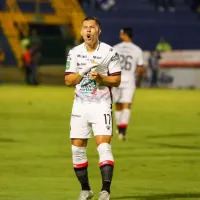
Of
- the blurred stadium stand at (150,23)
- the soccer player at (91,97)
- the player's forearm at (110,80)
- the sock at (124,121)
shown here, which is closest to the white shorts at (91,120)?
the soccer player at (91,97)

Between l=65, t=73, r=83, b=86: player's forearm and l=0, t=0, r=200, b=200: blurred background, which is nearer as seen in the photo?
l=65, t=73, r=83, b=86: player's forearm

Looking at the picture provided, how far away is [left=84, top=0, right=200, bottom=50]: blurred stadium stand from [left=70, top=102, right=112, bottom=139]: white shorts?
41.7 m

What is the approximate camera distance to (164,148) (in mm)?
17891

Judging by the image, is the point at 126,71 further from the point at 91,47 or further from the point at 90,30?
the point at 90,30

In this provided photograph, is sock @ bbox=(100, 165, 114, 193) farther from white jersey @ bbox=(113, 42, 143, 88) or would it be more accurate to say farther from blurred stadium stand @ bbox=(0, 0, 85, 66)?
blurred stadium stand @ bbox=(0, 0, 85, 66)

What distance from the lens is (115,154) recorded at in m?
16.6

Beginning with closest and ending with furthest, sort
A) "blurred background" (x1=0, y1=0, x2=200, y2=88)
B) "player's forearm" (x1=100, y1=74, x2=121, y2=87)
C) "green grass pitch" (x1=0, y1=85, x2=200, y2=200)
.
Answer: "player's forearm" (x1=100, y1=74, x2=121, y2=87)
"green grass pitch" (x1=0, y1=85, x2=200, y2=200)
"blurred background" (x1=0, y1=0, x2=200, y2=88)

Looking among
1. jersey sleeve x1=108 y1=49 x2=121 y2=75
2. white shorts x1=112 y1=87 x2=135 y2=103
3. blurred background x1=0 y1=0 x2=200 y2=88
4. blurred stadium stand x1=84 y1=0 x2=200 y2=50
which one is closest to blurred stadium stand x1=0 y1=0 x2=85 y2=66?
blurred background x1=0 y1=0 x2=200 y2=88

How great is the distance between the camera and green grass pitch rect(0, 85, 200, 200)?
1174 cm

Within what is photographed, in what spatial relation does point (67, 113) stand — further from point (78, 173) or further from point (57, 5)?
point (57, 5)

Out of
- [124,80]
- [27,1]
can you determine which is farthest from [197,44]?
[124,80]

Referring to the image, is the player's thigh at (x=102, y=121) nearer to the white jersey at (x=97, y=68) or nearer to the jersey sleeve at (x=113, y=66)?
the white jersey at (x=97, y=68)

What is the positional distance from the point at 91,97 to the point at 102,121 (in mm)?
293

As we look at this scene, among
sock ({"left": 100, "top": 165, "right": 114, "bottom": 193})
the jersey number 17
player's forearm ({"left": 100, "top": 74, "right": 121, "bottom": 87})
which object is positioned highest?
player's forearm ({"left": 100, "top": 74, "right": 121, "bottom": 87})
